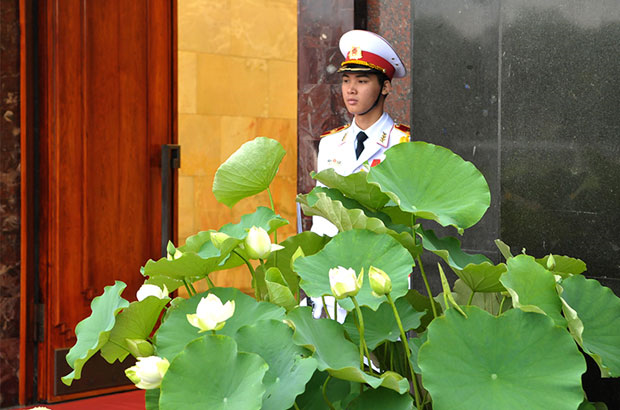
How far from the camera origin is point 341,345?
0.73 metres

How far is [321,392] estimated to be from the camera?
74 centimetres

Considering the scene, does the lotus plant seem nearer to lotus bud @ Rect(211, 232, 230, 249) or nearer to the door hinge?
lotus bud @ Rect(211, 232, 230, 249)

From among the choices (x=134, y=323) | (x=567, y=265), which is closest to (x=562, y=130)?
(x=567, y=265)

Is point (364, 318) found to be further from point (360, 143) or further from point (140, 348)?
point (360, 143)

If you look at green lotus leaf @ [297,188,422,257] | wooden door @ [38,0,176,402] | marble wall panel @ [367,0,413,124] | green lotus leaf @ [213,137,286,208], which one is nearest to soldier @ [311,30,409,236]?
marble wall panel @ [367,0,413,124]

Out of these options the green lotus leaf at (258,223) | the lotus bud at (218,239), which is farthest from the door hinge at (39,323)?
the lotus bud at (218,239)

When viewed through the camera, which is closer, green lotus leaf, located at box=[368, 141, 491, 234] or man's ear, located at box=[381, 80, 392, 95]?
green lotus leaf, located at box=[368, 141, 491, 234]

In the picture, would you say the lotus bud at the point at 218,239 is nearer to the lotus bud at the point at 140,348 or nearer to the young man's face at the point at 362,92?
the lotus bud at the point at 140,348

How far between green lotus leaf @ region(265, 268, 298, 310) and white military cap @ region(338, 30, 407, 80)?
103 inches

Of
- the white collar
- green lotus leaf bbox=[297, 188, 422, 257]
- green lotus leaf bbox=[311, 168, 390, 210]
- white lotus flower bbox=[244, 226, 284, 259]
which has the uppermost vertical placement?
the white collar

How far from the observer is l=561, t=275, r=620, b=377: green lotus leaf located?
79 centimetres

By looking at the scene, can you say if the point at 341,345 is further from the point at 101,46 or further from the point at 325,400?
the point at 101,46

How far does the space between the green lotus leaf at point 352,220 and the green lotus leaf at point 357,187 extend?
3 cm

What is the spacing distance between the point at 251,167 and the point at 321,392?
0.96ft
